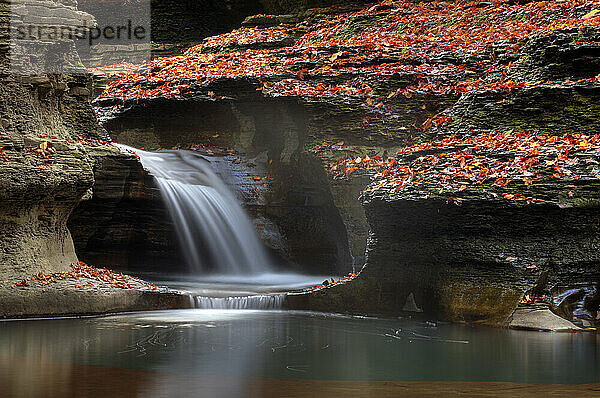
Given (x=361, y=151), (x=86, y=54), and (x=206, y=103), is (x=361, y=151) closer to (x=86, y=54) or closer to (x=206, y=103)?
(x=206, y=103)

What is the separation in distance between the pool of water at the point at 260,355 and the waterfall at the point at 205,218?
200 inches

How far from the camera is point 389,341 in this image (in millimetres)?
6941

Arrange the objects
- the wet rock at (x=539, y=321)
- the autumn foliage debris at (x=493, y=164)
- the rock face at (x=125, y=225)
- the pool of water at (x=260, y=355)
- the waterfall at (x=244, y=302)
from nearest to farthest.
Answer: the pool of water at (x=260, y=355)
the wet rock at (x=539, y=321)
the autumn foliage debris at (x=493, y=164)
the waterfall at (x=244, y=302)
the rock face at (x=125, y=225)

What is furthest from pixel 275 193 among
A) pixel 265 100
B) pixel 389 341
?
pixel 389 341

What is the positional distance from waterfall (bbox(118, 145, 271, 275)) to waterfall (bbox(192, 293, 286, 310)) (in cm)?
373

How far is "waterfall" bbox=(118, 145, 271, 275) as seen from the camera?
13.7 m

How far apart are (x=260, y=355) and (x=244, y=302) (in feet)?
13.8

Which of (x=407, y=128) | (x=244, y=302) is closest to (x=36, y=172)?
(x=244, y=302)

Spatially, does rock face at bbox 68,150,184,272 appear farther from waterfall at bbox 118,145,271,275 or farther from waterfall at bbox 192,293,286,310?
waterfall at bbox 192,293,286,310

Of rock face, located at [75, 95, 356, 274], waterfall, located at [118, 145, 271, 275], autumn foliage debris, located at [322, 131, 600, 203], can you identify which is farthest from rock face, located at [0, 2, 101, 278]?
autumn foliage debris, located at [322, 131, 600, 203]

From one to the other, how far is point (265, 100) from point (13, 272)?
690cm

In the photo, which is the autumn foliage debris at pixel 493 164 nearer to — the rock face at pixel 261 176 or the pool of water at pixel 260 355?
the pool of water at pixel 260 355

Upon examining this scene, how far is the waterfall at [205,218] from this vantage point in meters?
13.7

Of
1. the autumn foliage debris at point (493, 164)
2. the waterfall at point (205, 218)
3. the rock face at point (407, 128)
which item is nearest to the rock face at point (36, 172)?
the waterfall at point (205, 218)
